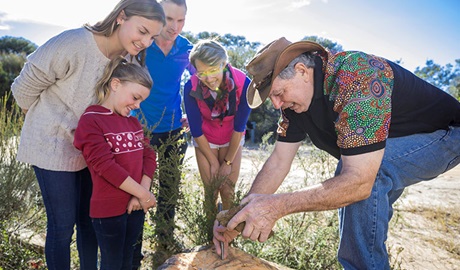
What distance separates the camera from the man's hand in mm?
1797

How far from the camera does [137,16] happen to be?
2266 millimetres

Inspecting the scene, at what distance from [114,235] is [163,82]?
4.87ft

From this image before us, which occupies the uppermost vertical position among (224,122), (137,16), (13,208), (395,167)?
(137,16)

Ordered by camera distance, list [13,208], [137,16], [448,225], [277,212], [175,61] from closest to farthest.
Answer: [277,212], [137,16], [175,61], [13,208], [448,225]

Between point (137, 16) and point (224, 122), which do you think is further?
point (224, 122)

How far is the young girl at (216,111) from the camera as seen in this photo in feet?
10.0

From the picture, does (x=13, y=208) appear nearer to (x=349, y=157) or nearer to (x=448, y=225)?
(x=349, y=157)

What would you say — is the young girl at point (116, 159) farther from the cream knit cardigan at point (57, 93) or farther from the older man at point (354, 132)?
the older man at point (354, 132)

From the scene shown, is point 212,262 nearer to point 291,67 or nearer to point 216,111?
point 291,67

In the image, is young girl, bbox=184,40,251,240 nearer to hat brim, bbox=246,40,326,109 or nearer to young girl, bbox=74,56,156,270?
young girl, bbox=74,56,156,270

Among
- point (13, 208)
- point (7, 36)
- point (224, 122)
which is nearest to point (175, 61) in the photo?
point (224, 122)

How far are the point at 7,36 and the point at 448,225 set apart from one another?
3011 cm

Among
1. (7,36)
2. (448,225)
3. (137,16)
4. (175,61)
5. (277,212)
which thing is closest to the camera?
(277,212)

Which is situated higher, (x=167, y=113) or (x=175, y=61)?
(x=175, y=61)
